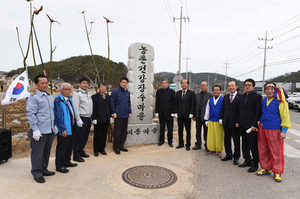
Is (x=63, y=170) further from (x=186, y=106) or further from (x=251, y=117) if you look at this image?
(x=251, y=117)

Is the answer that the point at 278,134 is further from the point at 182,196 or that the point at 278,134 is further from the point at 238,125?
the point at 182,196

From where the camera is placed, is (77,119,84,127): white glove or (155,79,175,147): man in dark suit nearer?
(77,119,84,127): white glove

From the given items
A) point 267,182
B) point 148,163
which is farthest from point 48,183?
point 267,182

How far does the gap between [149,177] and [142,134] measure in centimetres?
206

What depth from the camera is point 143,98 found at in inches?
220

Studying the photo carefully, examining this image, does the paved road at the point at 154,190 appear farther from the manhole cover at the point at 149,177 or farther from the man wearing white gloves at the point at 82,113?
the man wearing white gloves at the point at 82,113

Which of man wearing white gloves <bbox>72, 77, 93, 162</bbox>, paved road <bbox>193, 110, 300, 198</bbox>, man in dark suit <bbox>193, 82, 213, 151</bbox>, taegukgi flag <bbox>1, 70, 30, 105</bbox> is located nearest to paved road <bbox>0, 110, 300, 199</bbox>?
paved road <bbox>193, 110, 300, 198</bbox>

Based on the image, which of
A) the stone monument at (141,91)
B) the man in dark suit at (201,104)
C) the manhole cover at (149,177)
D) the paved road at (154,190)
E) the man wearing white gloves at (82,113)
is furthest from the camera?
the stone monument at (141,91)

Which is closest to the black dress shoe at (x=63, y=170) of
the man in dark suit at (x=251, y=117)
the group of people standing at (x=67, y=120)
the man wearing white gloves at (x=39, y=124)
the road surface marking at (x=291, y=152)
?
the group of people standing at (x=67, y=120)

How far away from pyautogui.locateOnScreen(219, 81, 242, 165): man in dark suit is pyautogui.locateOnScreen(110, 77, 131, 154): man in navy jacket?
90.7 inches

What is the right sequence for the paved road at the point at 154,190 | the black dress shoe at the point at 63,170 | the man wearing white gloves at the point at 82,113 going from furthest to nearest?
1. the man wearing white gloves at the point at 82,113
2. the black dress shoe at the point at 63,170
3. the paved road at the point at 154,190

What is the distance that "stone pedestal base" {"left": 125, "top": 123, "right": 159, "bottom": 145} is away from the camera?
5.27 metres

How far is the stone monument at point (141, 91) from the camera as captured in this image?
5.42 m

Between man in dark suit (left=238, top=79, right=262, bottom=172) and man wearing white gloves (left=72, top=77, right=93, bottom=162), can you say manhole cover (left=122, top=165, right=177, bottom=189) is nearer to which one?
man wearing white gloves (left=72, top=77, right=93, bottom=162)
